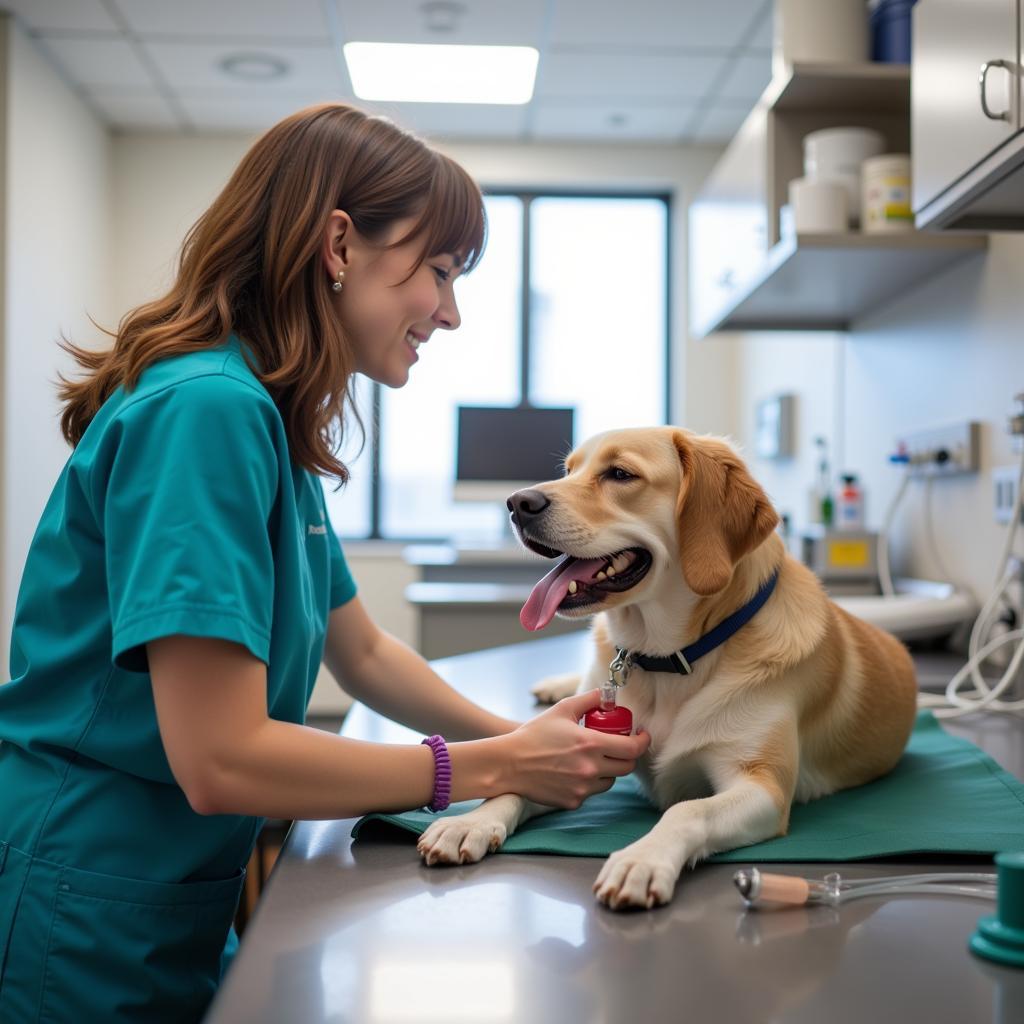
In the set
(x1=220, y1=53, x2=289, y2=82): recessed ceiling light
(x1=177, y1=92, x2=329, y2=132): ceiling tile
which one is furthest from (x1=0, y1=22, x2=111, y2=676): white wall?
(x1=220, y1=53, x2=289, y2=82): recessed ceiling light

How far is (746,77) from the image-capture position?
4469 millimetres

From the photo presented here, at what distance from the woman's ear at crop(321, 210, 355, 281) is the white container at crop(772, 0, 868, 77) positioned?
171 centimetres

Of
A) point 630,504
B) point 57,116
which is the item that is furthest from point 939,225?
point 57,116

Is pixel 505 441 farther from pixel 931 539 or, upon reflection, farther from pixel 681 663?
pixel 681 663

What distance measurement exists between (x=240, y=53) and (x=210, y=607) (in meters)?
4.12

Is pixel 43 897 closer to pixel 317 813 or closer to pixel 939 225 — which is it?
pixel 317 813

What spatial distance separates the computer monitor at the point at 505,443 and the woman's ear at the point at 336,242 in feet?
11.8

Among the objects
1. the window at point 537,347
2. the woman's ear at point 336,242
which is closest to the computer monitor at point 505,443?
the window at point 537,347

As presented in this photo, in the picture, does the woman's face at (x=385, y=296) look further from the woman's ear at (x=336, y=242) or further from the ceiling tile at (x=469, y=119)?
the ceiling tile at (x=469, y=119)

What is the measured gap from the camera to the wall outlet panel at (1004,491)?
202 centimetres

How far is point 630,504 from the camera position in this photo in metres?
1.17

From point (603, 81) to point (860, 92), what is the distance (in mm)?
2458

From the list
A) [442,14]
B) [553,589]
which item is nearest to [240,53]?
[442,14]

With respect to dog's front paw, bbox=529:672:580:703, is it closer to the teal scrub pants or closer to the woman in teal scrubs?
the woman in teal scrubs
